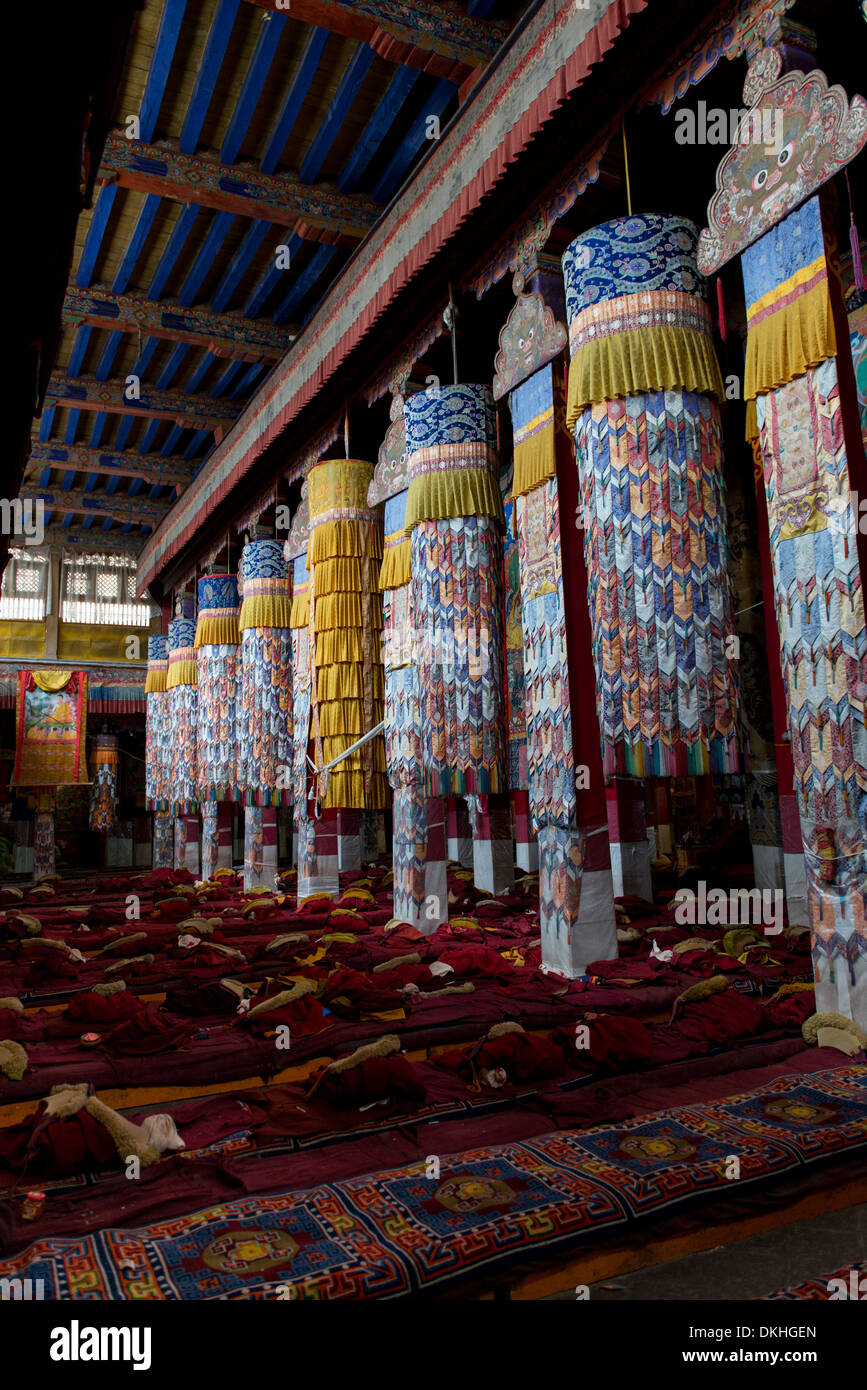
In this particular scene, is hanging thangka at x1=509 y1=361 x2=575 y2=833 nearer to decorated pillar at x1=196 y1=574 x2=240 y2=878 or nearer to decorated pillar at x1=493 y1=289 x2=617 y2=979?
decorated pillar at x1=493 y1=289 x2=617 y2=979

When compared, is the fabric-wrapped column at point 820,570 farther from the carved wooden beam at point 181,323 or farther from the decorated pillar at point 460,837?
the decorated pillar at point 460,837

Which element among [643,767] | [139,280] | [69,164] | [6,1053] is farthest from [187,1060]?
[139,280]

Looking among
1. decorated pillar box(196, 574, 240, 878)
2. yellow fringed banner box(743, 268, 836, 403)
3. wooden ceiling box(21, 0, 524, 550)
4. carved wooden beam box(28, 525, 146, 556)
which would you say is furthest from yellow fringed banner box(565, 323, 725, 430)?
carved wooden beam box(28, 525, 146, 556)

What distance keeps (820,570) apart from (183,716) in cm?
970

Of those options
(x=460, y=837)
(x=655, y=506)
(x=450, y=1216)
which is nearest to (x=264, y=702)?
(x=460, y=837)

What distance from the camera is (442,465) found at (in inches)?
227

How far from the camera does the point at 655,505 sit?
160 inches

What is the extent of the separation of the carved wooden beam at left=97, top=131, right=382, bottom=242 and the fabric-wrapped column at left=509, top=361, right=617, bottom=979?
2992 mm

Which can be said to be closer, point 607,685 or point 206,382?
point 607,685

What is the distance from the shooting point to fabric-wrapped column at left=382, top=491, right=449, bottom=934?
240 inches

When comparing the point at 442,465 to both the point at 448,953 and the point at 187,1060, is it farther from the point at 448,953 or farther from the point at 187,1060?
the point at 187,1060

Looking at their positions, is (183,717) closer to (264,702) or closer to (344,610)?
(264,702)
